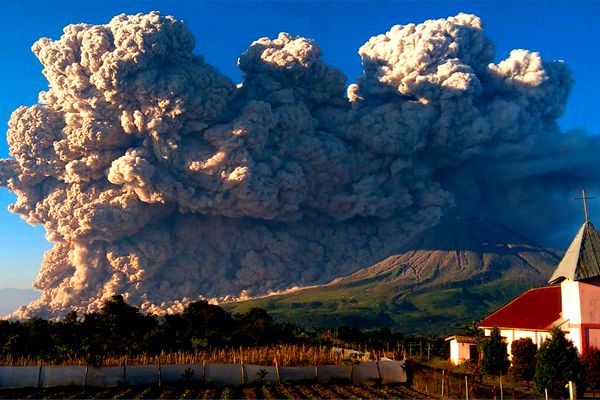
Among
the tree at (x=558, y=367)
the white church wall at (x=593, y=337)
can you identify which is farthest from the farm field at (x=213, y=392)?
the white church wall at (x=593, y=337)

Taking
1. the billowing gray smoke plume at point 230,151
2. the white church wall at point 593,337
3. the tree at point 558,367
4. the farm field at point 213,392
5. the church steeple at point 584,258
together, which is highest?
the billowing gray smoke plume at point 230,151

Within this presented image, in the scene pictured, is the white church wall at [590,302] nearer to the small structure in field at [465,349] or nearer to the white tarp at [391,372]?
the white tarp at [391,372]

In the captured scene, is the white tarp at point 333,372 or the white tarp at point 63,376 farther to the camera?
the white tarp at point 333,372

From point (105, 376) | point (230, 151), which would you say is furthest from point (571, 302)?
point (230, 151)

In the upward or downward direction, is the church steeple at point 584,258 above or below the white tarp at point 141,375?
above

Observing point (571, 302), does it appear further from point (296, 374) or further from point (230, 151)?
point (230, 151)

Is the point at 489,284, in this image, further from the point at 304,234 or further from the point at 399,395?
the point at 399,395
